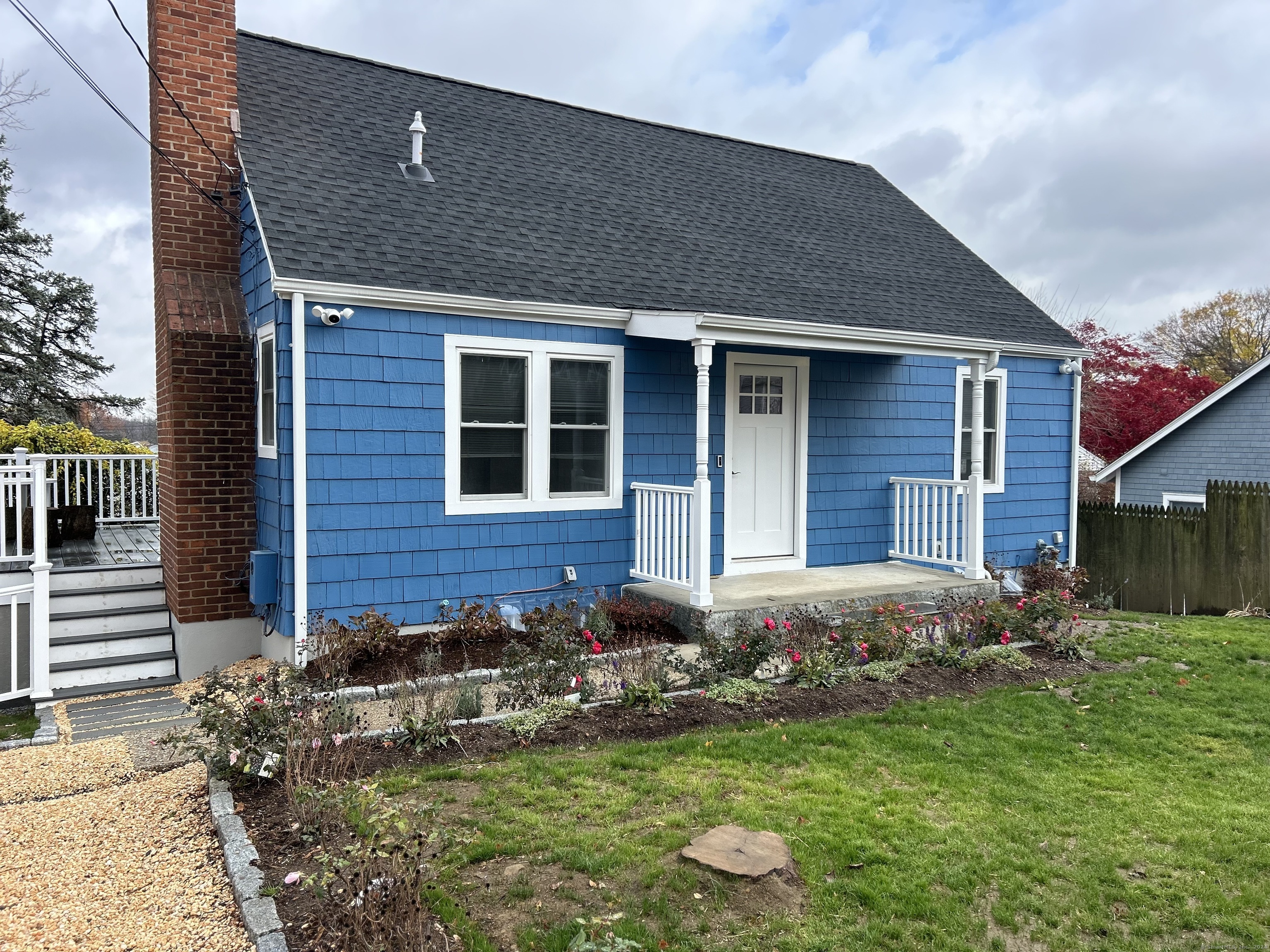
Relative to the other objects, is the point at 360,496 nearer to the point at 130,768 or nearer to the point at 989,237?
the point at 130,768

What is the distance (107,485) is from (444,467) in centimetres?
631

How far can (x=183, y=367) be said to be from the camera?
7746 mm

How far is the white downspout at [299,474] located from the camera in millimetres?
6812

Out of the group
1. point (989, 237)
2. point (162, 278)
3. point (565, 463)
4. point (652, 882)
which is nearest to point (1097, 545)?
point (565, 463)

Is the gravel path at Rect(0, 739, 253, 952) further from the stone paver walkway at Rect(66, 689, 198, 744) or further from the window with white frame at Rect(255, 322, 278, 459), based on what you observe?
the window with white frame at Rect(255, 322, 278, 459)

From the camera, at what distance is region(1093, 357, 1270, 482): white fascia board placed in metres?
17.5

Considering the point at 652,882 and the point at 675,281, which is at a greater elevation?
the point at 675,281

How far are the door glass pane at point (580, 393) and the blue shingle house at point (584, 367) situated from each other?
0.03 metres

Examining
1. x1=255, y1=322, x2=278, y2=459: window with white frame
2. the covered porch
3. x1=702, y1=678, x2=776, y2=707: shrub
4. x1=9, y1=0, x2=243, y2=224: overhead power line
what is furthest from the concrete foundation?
x1=702, y1=678, x2=776, y2=707: shrub

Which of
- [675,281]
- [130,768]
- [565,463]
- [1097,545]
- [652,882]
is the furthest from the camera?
[1097,545]

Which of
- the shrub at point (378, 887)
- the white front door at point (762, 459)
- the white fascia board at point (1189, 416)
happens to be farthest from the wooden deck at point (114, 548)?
the white fascia board at point (1189, 416)

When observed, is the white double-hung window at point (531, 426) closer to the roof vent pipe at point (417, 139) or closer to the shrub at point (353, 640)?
the shrub at point (353, 640)

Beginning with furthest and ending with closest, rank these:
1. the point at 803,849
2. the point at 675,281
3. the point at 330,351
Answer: the point at 675,281 → the point at 330,351 → the point at 803,849

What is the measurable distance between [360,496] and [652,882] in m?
4.60
